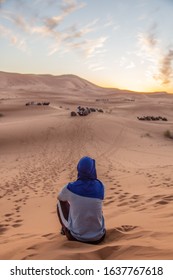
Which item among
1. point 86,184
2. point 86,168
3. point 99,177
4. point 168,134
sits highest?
point 86,168

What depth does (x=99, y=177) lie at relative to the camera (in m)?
11.0

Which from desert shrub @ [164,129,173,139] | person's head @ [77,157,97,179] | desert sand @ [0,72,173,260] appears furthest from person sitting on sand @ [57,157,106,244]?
desert shrub @ [164,129,173,139]

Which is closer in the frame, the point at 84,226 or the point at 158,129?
the point at 84,226

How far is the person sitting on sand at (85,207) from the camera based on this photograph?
474cm

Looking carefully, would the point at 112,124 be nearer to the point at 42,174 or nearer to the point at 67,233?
the point at 42,174

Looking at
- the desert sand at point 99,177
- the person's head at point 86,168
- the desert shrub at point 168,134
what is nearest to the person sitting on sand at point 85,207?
the person's head at point 86,168

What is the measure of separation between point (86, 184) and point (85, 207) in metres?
0.32

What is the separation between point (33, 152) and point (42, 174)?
507 cm

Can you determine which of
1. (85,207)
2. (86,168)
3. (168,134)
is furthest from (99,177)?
(168,134)

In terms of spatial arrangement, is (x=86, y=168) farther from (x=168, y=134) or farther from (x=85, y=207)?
(x=168, y=134)

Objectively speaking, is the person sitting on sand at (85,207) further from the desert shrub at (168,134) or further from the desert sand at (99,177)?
the desert shrub at (168,134)

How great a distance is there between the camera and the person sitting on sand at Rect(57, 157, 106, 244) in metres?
4.74

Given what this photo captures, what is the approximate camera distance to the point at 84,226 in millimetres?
4840

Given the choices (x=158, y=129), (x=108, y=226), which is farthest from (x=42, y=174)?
(x=158, y=129)
